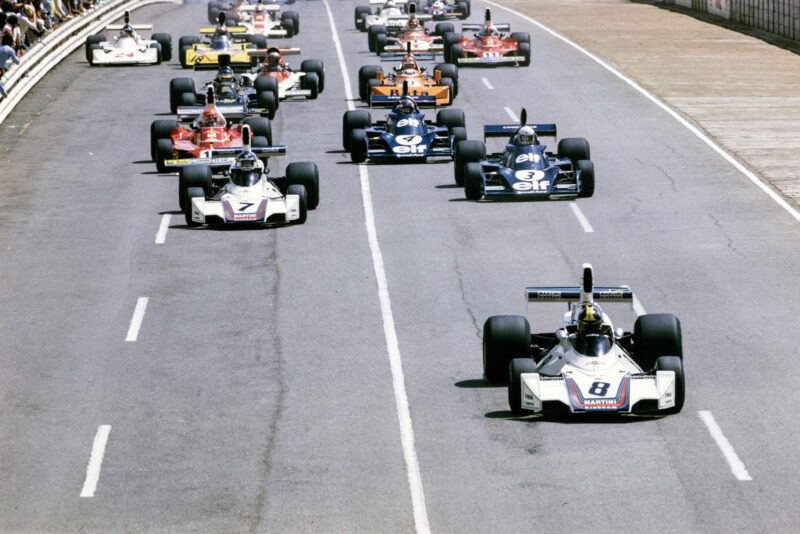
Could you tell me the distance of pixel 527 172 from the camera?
115 ft

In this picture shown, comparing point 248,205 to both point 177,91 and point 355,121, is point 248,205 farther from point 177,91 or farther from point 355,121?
point 177,91

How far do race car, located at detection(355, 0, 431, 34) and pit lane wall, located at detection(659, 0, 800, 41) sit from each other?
11321 mm

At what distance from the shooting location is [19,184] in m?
37.8

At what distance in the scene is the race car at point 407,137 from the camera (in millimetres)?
39188

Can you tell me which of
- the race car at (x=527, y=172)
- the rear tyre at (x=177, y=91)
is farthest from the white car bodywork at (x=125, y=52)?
the race car at (x=527, y=172)

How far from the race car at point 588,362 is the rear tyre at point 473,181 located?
1279 centimetres

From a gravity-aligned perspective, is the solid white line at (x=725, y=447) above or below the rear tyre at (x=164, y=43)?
above

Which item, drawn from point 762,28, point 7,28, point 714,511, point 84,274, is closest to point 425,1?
point 762,28

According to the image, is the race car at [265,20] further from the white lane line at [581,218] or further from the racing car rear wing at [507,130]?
the white lane line at [581,218]

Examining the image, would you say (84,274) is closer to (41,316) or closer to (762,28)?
(41,316)

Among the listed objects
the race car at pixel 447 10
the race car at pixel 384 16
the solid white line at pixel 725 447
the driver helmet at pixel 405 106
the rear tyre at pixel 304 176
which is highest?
the driver helmet at pixel 405 106

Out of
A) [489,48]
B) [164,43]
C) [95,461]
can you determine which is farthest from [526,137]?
[164,43]

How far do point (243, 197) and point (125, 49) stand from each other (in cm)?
2698

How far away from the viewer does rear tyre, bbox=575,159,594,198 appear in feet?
115
